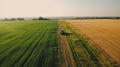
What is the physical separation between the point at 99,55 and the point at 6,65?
6733 mm

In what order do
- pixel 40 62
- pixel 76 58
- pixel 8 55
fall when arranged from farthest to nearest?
pixel 8 55 < pixel 76 58 < pixel 40 62

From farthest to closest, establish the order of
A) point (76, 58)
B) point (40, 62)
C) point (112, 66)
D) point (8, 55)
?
point (8, 55), point (76, 58), point (40, 62), point (112, 66)

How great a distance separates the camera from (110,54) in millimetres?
12422

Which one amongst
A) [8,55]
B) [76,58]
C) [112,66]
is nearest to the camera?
[112,66]

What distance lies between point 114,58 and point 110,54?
110cm

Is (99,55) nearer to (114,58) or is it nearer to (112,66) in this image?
(114,58)

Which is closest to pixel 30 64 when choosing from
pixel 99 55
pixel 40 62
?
pixel 40 62

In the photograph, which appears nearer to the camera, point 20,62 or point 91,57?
point 20,62

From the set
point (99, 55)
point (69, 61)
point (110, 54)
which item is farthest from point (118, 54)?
point (69, 61)

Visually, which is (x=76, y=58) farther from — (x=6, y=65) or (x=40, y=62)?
(x=6, y=65)

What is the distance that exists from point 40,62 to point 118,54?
617cm

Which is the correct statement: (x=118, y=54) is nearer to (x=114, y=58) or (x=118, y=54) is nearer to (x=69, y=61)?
(x=114, y=58)

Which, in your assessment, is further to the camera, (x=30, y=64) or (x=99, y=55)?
(x=99, y=55)

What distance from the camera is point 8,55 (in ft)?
39.6
